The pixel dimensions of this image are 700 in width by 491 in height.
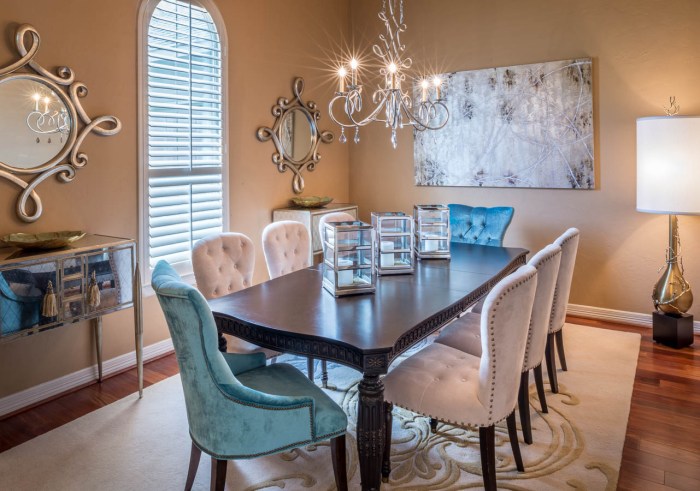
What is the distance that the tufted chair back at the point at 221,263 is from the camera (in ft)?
9.36

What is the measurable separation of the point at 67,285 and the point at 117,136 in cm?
111

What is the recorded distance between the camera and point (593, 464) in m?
2.42

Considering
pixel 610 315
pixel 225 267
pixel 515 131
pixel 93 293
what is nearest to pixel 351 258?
pixel 225 267

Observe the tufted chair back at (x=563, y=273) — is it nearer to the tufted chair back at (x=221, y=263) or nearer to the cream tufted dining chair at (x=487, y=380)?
Result: the cream tufted dining chair at (x=487, y=380)

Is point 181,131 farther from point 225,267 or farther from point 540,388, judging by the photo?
point 540,388

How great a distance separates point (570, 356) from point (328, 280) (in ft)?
6.71

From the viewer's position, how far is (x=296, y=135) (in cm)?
495

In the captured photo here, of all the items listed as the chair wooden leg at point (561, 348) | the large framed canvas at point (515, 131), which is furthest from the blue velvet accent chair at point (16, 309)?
the large framed canvas at point (515, 131)

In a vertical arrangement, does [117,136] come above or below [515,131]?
below

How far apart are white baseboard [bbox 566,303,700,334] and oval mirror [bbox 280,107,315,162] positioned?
2785 mm

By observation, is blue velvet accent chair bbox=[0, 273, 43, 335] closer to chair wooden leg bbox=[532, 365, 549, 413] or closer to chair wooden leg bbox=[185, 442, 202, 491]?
chair wooden leg bbox=[185, 442, 202, 491]

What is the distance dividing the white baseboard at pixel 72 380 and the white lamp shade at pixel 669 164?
12.0ft

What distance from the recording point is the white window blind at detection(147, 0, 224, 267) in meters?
3.65

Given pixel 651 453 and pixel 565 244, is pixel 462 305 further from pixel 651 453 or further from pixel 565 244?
pixel 651 453
